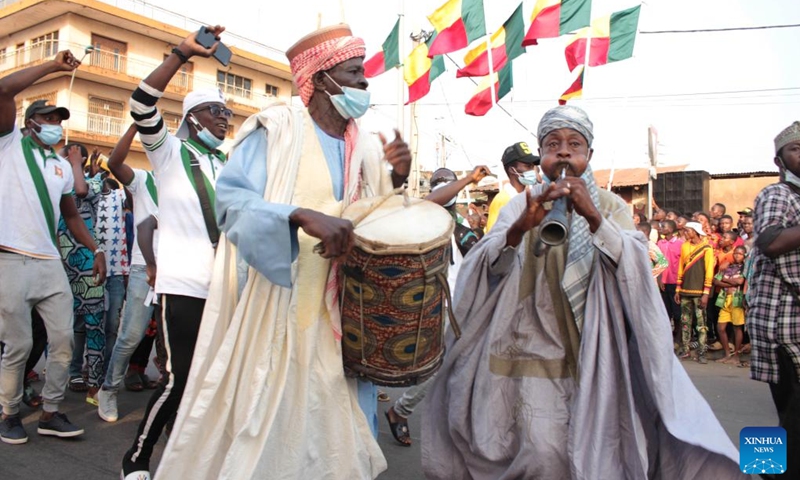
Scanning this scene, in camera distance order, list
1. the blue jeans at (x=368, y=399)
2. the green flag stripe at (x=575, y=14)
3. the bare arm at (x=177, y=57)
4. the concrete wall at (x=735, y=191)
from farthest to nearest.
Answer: the concrete wall at (x=735, y=191) < the green flag stripe at (x=575, y=14) < the bare arm at (x=177, y=57) < the blue jeans at (x=368, y=399)

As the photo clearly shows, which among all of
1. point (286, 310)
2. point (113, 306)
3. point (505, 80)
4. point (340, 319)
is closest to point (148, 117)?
point (286, 310)

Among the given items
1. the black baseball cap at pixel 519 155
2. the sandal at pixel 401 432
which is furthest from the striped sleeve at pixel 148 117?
the black baseball cap at pixel 519 155

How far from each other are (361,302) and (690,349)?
851cm

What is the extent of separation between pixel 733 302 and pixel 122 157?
7.98 meters

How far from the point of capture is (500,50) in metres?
12.8

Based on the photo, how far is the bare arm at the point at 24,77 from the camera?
3.73 metres

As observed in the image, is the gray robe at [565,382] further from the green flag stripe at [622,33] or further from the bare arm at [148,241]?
the green flag stripe at [622,33]

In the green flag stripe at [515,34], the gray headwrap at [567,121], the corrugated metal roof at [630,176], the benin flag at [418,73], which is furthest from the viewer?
the corrugated metal roof at [630,176]

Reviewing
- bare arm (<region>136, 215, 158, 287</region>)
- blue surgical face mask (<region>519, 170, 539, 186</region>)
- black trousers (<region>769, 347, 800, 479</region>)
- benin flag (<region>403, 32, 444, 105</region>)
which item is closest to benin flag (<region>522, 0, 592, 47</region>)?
benin flag (<region>403, 32, 444, 105</region>)

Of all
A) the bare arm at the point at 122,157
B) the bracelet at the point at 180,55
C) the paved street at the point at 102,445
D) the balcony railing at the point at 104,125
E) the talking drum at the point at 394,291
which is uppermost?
the balcony railing at the point at 104,125

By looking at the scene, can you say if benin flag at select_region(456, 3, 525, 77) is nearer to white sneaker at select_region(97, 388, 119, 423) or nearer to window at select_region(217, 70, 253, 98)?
white sneaker at select_region(97, 388, 119, 423)

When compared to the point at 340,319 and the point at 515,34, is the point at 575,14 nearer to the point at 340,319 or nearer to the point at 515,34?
the point at 515,34

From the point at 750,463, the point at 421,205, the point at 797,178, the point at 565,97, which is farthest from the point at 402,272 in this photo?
the point at 565,97

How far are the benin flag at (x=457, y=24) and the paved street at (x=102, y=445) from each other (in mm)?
7795
